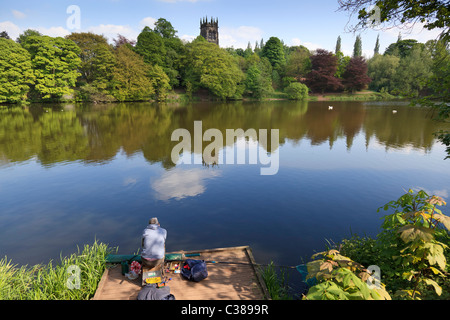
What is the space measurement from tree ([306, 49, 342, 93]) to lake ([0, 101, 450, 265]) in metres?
52.2

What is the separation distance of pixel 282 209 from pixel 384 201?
4.68 metres

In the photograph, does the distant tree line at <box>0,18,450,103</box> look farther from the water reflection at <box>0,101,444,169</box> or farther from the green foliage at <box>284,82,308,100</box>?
the water reflection at <box>0,101,444,169</box>

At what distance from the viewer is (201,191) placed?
13109 millimetres

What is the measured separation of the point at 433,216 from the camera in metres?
4.45

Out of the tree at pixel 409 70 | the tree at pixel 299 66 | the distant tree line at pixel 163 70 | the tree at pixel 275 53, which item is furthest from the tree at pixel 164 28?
the tree at pixel 409 70

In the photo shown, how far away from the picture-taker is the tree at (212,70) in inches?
2405

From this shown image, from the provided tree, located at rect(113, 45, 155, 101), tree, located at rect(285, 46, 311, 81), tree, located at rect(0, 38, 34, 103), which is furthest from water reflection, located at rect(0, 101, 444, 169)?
tree, located at rect(285, 46, 311, 81)

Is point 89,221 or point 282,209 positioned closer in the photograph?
point 89,221

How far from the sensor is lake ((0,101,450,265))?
919 cm

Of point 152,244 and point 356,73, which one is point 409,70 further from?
point 152,244

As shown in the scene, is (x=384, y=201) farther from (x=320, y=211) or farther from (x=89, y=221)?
(x=89, y=221)

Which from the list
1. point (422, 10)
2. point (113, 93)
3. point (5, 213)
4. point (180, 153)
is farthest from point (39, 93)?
point (422, 10)

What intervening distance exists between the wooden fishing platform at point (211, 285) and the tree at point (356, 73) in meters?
78.5

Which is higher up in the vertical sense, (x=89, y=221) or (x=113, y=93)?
(x=113, y=93)
